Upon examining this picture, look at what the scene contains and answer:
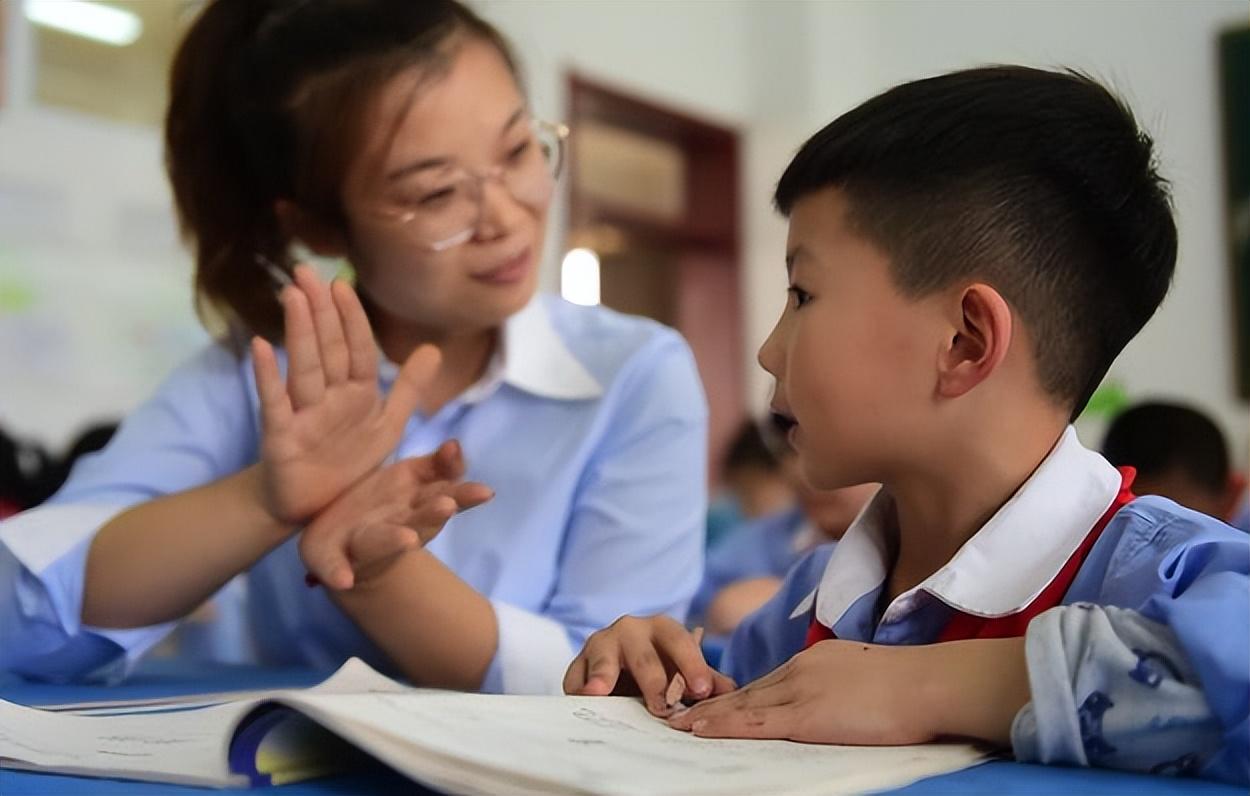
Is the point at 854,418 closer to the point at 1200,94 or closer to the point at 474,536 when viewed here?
the point at 474,536

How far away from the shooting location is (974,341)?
2.22 ft

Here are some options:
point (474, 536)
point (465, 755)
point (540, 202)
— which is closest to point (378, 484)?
point (474, 536)

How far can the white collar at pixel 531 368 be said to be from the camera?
1055 millimetres

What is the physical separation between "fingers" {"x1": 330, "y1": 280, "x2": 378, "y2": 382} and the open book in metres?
0.32

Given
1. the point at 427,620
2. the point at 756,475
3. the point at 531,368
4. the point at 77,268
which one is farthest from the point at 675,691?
the point at 77,268

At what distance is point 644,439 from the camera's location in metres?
1.05

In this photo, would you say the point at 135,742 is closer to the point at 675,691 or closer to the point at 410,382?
the point at 675,691

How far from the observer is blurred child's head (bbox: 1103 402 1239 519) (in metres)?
1.69

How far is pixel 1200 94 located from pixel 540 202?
302cm

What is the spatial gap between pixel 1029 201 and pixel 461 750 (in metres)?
0.42

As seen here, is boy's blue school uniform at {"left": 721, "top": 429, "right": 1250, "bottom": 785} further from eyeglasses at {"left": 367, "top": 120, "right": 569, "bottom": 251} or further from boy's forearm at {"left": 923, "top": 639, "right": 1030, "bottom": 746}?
eyeglasses at {"left": 367, "top": 120, "right": 569, "bottom": 251}

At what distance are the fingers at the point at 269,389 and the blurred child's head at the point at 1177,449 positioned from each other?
1187 mm

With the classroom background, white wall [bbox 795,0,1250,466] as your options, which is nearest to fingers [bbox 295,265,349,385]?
the classroom background

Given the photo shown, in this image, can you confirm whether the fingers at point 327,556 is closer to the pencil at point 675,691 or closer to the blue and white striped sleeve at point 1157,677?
the pencil at point 675,691
